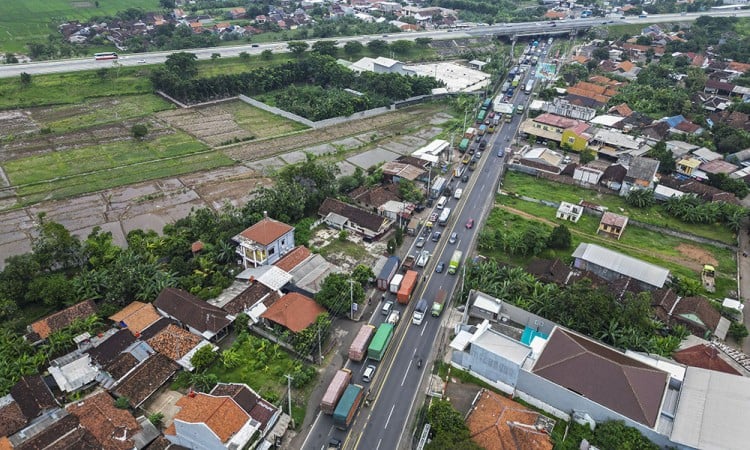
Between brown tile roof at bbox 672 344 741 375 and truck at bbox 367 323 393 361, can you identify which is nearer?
brown tile roof at bbox 672 344 741 375

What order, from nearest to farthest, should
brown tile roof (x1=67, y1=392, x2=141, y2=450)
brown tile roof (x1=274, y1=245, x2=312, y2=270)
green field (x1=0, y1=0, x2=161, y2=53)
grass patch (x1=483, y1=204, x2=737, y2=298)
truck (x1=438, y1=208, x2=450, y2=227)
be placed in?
brown tile roof (x1=67, y1=392, x2=141, y2=450) < brown tile roof (x1=274, y1=245, x2=312, y2=270) < grass patch (x1=483, y1=204, x2=737, y2=298) < truck (x1=438, y1=208, x2=450, y2=227) < green field (x1=0, y1=0, x2=161, y2=53)

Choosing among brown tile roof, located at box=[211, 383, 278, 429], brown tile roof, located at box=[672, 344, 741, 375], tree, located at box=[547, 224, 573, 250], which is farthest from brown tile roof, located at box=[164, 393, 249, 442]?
tree, located at box=[547, 224, 573, 250]

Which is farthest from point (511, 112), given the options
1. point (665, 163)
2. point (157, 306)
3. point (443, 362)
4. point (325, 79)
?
point (157, 306)

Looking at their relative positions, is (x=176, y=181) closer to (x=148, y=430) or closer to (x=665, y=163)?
(x=148, y=430)

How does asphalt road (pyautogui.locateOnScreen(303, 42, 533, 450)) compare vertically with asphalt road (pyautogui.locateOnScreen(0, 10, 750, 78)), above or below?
below

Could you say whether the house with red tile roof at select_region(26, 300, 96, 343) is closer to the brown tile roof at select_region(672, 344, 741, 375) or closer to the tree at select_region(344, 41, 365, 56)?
the brown tile roof at select_region(672, 344, 741, 375)

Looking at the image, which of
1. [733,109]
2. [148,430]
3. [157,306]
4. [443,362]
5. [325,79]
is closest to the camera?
[148,430]
